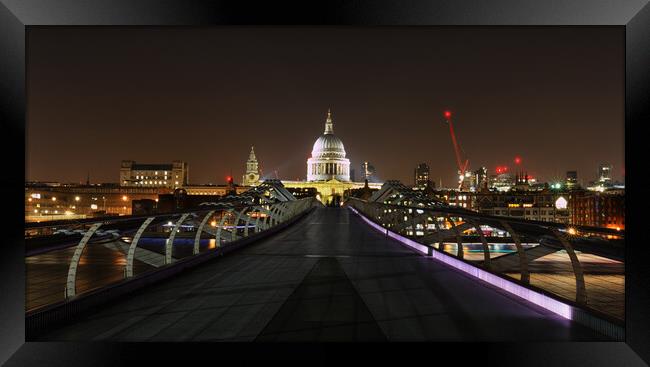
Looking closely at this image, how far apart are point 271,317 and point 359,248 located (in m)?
8.40

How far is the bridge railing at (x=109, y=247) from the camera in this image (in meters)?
6.73

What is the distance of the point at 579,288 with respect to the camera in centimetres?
596

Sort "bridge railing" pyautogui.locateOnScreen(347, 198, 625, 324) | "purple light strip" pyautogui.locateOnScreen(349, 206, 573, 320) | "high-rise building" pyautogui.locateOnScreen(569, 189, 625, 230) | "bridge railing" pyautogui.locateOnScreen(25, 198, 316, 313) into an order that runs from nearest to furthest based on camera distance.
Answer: "bridge railing" pyautogui.locateOnScreen(347, 198, 625, 324)
"purple light strip" pyautogui.locateOnScreen(349, 206, 573, 320)
"bridge railing" pyautogui.locateOnScreen(25, 198, 316, 313)
"high-rise building" pyautogui.locateOnScreen(569, 189, 625, 230)

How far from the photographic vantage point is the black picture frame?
5047 millimetres

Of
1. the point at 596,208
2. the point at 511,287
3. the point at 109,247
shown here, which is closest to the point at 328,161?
the point at 596,208

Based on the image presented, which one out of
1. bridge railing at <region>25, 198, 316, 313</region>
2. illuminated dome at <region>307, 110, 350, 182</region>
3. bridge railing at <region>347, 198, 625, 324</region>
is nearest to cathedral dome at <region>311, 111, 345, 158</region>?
illuminated dome at <region>307, 110, 350, 182</region>

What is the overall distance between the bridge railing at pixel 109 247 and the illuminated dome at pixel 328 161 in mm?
144421

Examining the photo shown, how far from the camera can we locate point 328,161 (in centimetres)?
17838

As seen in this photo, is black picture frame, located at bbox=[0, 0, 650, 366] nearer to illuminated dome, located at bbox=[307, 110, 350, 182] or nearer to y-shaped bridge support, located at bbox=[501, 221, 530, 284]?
y-shaped bridge support, located at bbox=[501, 221, 530, 284]

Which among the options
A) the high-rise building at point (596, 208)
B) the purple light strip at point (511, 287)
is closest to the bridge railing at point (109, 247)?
the purple light strip at point (511, 287)

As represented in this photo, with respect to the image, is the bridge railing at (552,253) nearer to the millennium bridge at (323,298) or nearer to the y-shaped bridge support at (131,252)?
the millennium bridge at (323,298)

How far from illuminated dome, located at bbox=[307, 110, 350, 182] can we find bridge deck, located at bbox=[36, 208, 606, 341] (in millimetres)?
164475

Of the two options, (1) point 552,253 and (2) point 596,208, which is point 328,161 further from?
(1) point 552,253

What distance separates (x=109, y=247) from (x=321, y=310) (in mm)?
10963
